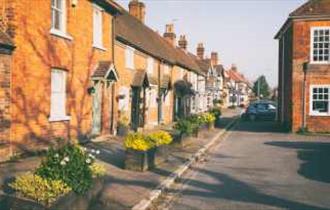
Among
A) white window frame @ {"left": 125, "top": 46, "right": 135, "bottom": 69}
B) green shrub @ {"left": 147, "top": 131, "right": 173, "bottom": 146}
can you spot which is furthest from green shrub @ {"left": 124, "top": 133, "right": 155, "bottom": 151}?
white window frame @ {"left": 125, "top": 46, "right": 135, "bottom": 69}

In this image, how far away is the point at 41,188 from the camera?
6746 millimetres

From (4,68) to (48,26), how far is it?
3.03 metres

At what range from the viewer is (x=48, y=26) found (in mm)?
14781

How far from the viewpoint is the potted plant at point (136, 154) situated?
12008 millimetres

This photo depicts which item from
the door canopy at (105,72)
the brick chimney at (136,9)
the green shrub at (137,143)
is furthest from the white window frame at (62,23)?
the brick chimney at (136,9)

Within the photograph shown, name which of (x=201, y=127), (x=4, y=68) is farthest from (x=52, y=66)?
(x=201, y=127)

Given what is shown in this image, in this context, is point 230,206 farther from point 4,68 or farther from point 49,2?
point 49,2

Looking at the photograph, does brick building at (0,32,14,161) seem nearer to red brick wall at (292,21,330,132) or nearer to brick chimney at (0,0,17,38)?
brick chimney at (0,0,17,38)

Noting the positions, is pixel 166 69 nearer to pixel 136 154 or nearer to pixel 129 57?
pixel 129 57

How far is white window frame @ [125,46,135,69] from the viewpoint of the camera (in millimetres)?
24266

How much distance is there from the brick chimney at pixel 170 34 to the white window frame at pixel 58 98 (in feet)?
109

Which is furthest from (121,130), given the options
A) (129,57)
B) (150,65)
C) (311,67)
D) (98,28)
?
(311,67)

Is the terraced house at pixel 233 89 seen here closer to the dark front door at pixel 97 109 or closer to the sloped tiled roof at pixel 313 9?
the sloped tiled roof at pixel 313 9

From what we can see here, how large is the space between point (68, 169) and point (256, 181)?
18.3ft
